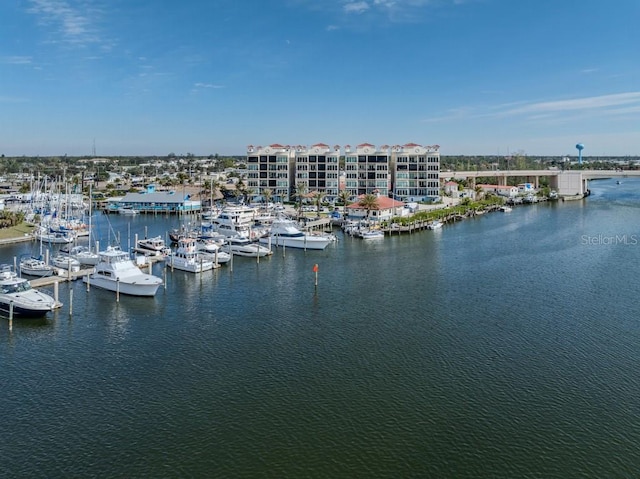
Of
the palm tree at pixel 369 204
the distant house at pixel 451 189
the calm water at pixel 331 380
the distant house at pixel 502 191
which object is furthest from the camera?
the distant house at pixel 502 191

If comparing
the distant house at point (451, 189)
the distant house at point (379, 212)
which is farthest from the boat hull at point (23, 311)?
the distant house at point (451, 189)

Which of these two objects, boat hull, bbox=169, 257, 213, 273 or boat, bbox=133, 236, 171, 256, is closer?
boat hull, bbox=169, 257, 213, 273

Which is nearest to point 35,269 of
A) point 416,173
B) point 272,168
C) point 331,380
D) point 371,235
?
point 331,380

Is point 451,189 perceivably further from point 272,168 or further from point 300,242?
point 300,242

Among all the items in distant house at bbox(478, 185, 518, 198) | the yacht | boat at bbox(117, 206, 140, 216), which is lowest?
the yacht

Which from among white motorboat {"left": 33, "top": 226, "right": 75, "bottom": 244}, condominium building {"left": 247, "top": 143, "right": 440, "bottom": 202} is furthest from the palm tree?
white motorboat {"left": 33, "top": 226, "right": 75, "bottom": 244}

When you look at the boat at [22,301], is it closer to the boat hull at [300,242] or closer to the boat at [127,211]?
the boat hull at [300,242]

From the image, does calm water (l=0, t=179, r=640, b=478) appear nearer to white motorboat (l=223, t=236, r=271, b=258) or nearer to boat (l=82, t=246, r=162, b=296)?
boat (l=82, t=246, r=162, b=296)
